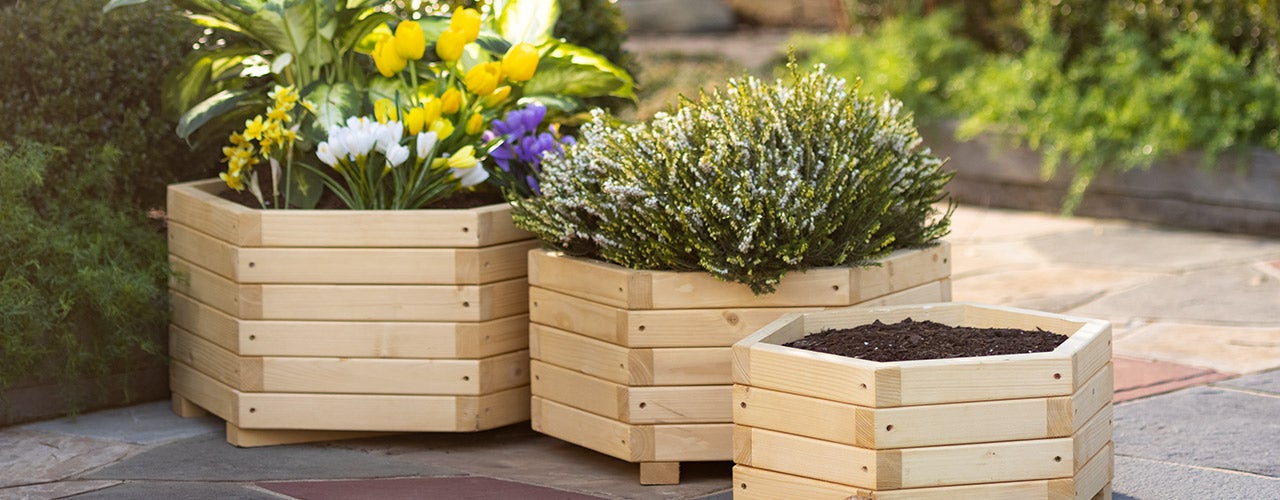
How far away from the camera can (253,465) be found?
Answer: 329cm

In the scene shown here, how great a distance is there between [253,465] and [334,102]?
844mm

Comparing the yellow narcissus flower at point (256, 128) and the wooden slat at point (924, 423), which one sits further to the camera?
the yellow narcissus flower at point (256, 128)

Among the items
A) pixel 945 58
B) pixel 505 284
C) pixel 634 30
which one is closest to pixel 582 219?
pixel 505 284

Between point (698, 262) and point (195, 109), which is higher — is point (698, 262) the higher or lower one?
the lower one

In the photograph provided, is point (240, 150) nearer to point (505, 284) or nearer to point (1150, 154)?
point (505, 284)

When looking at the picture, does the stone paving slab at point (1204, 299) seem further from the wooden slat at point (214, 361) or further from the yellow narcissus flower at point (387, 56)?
the wooden slat at point (214, 361)

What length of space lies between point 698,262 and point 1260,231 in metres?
3.50

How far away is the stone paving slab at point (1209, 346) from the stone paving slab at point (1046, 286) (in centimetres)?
37

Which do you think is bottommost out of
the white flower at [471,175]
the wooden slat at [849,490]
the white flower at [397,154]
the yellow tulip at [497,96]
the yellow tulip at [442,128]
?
the wooden slat at [849,490]

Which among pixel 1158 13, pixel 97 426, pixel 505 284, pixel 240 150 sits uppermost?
pixel 1158 13

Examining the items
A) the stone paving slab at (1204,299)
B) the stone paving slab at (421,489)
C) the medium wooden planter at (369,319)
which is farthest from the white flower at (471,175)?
the stone paving slab at (1204,299)

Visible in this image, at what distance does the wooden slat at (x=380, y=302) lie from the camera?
3.30 m

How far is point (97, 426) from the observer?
11.8ft

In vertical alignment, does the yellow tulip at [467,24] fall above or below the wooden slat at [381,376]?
above
